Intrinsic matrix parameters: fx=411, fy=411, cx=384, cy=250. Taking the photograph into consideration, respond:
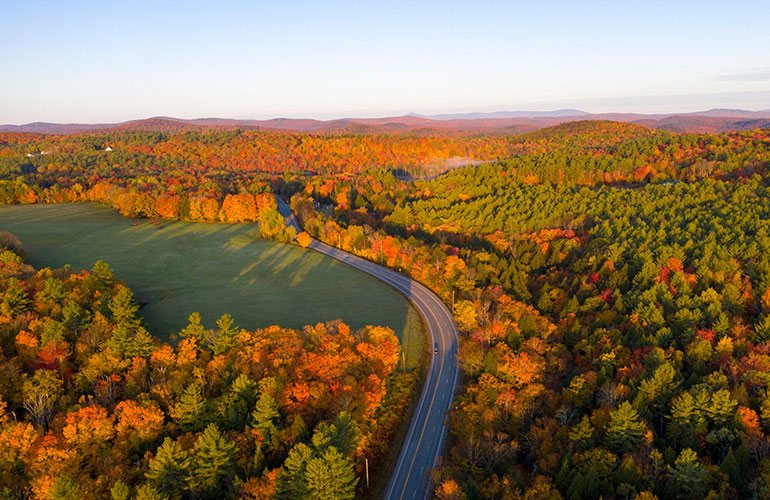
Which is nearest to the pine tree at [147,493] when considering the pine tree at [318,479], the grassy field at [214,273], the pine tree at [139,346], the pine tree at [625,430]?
the pine tree at [318,479]

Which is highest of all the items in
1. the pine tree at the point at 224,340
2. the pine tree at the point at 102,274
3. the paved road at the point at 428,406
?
the pine tree at the point at 102,274

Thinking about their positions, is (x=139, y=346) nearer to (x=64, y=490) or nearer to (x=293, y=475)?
(x=64, y=490)

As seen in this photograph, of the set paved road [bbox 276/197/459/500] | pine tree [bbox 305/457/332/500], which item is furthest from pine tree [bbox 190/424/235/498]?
paved road [bbox 276/197/459/500]

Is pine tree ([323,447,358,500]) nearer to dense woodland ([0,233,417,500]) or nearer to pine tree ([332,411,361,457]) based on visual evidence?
dense woodland ([0,233,417,500])

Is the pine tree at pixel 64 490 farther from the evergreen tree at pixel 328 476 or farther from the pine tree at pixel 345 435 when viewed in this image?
the pine tree at pixel 345 435

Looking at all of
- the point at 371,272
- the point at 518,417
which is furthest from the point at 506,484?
the point at 371,272

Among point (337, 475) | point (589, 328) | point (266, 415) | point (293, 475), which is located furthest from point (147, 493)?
point (589, 328)
